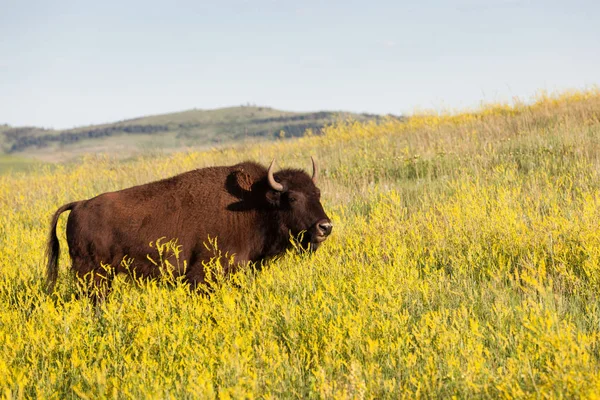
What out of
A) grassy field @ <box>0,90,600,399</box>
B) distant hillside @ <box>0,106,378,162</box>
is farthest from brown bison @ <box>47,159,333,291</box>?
→ distant hillside @ <box>0,106,378,162</box>

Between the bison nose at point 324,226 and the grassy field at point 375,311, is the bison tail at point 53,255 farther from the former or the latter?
the bison nose at point 324,226

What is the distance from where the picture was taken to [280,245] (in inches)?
253

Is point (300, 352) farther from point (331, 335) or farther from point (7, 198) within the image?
point (7, 198)

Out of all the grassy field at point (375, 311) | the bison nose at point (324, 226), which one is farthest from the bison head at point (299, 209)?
the grassy field at point (375, 311)

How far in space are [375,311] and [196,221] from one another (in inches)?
102

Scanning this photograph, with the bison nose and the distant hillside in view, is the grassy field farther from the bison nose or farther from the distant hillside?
the distant hillside

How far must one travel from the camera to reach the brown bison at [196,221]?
18.5 feet

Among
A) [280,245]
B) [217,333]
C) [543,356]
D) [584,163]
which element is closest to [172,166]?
[280,245]

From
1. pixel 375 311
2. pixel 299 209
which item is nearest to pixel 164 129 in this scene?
pixel 299 209

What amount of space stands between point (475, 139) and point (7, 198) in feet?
37.5

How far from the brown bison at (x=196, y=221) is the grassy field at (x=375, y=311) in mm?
278

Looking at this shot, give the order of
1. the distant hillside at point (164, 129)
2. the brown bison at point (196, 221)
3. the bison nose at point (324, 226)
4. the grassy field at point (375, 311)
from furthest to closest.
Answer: the distant hillside at point (164, 129), the bison nose at point (324, 226), the brown bison at point (196, 221), the grassy field at point (375, 311)

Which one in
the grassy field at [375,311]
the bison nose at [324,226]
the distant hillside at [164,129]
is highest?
the distant hillside at [164,129]

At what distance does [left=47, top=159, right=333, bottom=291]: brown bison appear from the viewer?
565 centimetres
